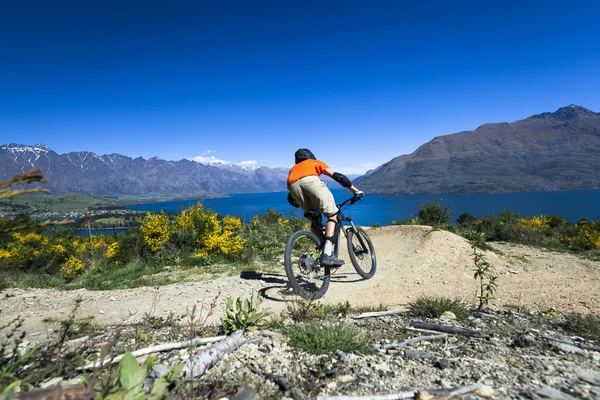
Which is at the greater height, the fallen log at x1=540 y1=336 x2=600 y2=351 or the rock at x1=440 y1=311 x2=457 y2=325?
the fallen log at x1=540 y1=336 x2=600 y2=351

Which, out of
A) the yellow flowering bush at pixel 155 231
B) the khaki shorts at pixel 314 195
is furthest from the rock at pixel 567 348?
the yellow flowering bush at pixel 155 231

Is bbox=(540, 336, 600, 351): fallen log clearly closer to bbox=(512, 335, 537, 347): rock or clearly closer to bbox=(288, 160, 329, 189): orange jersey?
bbox=(512, 335, 537, 347): rock

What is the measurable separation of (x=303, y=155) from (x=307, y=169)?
0.45 metres

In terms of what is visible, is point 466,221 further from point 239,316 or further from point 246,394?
point 246,394

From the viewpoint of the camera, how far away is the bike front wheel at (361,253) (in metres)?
7.04

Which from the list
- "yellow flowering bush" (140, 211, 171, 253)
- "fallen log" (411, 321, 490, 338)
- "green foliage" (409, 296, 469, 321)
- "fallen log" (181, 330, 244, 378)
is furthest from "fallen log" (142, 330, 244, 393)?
"yellow flowering bush" (140, 211, 171, 253)

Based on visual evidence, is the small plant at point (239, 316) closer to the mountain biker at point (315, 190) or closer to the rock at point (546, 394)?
the mountain biker at point (315, 190)

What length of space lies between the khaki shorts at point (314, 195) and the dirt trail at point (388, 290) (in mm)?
1803

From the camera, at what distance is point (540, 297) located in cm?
502

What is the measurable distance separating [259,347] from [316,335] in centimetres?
61

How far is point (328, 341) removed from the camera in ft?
9.82

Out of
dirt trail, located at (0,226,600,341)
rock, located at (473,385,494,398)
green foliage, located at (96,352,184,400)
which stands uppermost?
green foliage, located at (96,352,184,400)

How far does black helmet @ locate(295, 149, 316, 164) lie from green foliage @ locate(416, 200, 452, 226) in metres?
13.4

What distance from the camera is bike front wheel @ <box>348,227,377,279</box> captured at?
7039 mm
